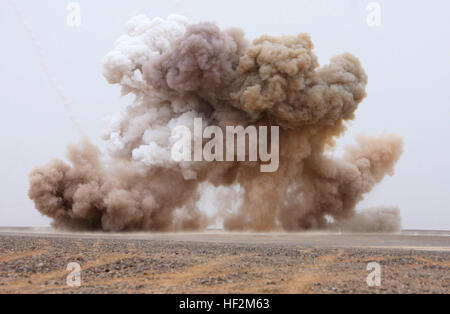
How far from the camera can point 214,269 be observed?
59.3ft

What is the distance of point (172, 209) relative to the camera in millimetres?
44594

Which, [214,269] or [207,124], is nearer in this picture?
[214,269]

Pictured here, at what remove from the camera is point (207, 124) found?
1719 inches

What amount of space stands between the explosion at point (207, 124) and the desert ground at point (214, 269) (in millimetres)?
17924

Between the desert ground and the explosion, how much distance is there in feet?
58.8

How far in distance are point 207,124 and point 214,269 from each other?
26.5 m

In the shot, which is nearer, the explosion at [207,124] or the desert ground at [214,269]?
the desert ground at [214,269]

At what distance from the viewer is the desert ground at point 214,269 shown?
15.2 m

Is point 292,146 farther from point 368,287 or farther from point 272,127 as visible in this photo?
point 368,287

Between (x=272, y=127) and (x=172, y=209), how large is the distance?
1123 centimetres

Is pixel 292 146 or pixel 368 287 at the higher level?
pixel 292 146

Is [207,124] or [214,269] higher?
[207,124]

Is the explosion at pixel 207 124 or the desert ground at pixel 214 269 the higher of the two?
the explosion at pixel 207 124

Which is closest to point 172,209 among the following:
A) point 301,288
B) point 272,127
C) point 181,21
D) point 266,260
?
point 272,127
